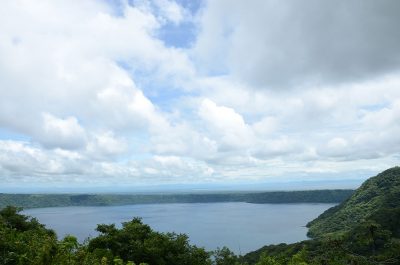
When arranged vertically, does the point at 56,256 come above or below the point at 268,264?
above

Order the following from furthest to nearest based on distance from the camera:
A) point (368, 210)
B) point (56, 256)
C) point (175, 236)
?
point (368, 210)
point (175, 236)
point (56, 256)

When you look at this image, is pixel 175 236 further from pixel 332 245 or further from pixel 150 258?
pixel 332 245

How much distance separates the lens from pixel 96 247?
45594mm

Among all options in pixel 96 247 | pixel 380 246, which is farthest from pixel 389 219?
pixel 96 247

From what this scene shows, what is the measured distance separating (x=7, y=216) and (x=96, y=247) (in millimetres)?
21106

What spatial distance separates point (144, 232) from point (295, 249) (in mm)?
84085

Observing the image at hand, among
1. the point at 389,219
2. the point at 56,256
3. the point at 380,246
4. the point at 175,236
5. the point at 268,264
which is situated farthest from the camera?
the point at 389,219

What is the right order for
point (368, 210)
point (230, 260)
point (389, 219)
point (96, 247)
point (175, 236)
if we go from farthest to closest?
point (368, 210) → point (389, 219) → point (175, 236) → point (96, 247) → point (230, 260)

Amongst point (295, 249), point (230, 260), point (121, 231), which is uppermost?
point (121, 231)

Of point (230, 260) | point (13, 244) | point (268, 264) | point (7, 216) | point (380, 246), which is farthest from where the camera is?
point (380, 246)

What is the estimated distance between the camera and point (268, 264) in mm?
35219

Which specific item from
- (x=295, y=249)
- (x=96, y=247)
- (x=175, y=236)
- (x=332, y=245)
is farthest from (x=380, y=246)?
(x=96, y=247)

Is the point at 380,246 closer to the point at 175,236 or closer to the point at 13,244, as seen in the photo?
the point at 175,236

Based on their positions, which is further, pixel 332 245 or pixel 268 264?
pixel 332 245
